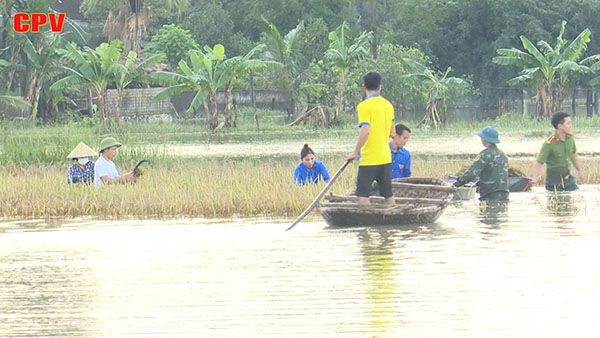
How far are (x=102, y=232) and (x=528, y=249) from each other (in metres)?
4.61

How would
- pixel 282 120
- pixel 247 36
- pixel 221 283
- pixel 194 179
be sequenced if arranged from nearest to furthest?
pixel 221 283 < pixel 194 179 < pixel 282 120 < pixel 247 36

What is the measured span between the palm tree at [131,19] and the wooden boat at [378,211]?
107ft

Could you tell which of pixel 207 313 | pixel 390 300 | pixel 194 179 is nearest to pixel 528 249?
pixel 390 300

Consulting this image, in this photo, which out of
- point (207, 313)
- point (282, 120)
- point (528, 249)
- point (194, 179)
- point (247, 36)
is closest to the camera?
point (207, 313)

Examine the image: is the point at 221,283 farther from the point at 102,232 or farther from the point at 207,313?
the point at 102,232

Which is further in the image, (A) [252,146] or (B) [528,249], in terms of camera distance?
(A) [252,146]

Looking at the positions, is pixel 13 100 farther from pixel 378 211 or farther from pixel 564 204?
pixel 378 211

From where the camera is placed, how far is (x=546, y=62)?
134ft

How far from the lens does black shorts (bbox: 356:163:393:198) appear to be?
12.9 metres

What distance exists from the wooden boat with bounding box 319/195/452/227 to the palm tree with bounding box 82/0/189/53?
107ft

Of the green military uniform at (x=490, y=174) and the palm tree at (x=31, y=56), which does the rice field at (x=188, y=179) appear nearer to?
the green military uniform at (x=490, y=174)

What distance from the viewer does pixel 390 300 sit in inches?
353

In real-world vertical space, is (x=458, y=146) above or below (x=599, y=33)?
below

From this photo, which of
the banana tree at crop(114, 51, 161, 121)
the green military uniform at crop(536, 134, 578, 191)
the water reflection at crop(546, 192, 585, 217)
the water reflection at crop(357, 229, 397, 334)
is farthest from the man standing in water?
the banana tree at crop(114, 51, 161, 121)
